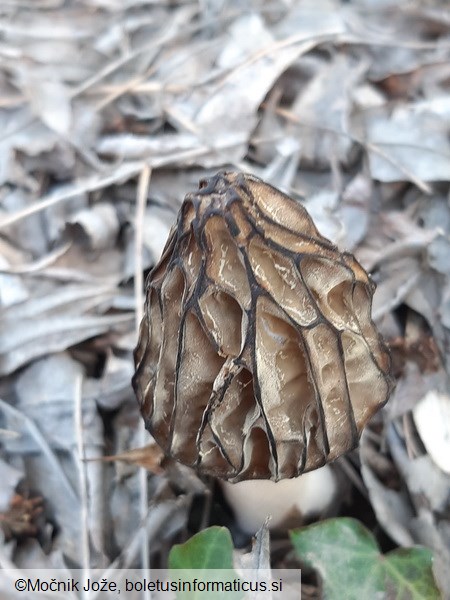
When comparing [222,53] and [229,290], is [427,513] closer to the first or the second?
[229,290]

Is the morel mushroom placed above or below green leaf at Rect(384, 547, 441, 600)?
above

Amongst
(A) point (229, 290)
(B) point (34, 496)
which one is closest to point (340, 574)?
(A) point (229, 290)

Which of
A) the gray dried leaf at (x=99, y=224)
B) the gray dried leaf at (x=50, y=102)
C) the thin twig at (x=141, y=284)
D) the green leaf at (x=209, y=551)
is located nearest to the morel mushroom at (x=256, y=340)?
the green leaf at (x=209, y=551)

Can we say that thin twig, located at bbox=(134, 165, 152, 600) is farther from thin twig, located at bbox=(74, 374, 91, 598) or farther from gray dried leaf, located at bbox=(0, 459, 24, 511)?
gray dried leaf, located at bbox=(0, 459, 24, 511)

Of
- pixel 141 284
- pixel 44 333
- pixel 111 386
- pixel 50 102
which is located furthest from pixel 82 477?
pixel 50 102

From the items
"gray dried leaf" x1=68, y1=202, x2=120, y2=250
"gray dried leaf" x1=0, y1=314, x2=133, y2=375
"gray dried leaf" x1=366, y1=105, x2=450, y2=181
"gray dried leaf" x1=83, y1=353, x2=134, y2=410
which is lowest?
"gray dried leaf" x1=83, y1=353, x2=134, y2=410

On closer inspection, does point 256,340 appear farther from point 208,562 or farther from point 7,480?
point 7,480

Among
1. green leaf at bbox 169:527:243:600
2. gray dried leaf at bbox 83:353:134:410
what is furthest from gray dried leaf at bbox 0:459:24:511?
green leaf at bbox 169:527:243:600
